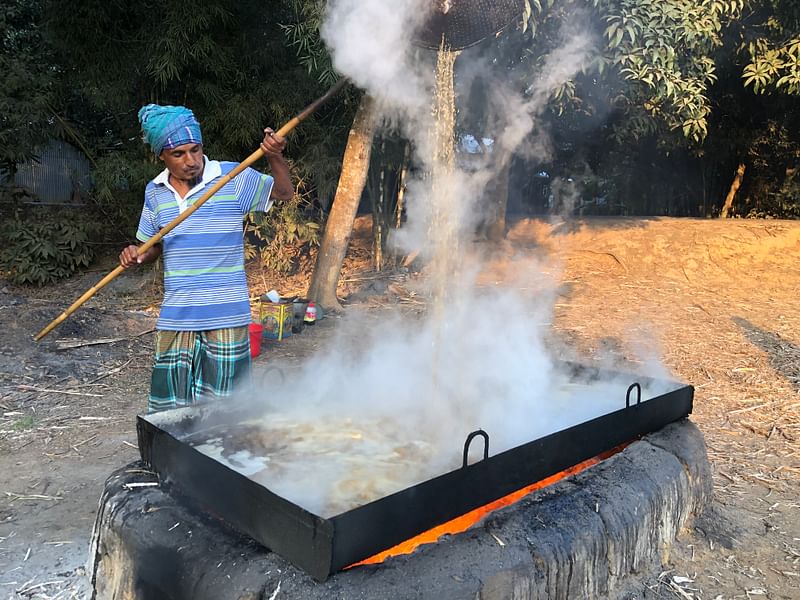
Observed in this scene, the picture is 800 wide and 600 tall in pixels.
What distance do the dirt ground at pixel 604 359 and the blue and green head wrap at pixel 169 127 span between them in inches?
70.5

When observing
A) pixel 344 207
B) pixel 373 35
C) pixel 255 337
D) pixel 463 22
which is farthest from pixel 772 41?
pixel 255 337

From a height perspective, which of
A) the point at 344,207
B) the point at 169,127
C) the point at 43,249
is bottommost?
the point at 43,249

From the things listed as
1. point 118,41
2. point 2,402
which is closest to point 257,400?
point 2,402

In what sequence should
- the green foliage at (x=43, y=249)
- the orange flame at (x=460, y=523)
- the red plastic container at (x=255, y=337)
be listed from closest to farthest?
the orange flame at (x=460, y=523), the red plastic container at (x=255, y=337), the green foliage at (x=43, y=249)

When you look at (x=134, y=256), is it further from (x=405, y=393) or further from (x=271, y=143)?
(x=405, y=393)

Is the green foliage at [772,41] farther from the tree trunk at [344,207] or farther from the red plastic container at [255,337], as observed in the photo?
the red plastic container at [255,337]

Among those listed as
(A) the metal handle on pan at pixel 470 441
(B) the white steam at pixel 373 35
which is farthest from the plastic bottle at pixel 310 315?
(A) the metal handle on pan at pixel 470 441

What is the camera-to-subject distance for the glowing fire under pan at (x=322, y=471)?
1.66m

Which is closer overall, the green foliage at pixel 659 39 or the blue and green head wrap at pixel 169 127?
the blue and green head wrap at pixel 169 127

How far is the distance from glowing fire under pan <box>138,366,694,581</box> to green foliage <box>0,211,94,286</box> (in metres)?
7.70

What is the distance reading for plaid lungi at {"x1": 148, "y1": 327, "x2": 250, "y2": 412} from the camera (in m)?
2.70

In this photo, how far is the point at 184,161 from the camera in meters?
2.61

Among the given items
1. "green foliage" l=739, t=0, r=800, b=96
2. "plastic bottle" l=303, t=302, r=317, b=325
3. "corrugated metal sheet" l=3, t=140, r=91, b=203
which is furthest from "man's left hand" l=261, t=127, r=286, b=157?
"corrugated metal sheet" l=3, t=140, r=91, b=203

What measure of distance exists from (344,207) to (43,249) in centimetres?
467
